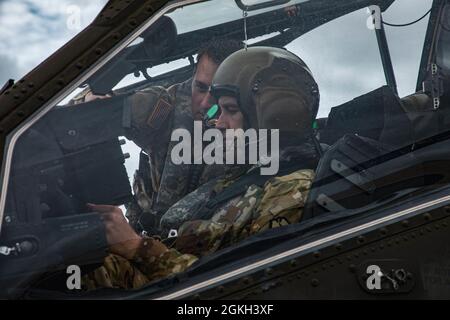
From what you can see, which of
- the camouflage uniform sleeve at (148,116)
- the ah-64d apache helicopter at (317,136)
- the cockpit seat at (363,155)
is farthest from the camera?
the camouflage uniform sleeve at (148,116)

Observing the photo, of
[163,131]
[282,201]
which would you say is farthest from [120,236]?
[282,201]

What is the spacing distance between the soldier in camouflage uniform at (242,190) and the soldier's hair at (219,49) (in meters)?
0.03

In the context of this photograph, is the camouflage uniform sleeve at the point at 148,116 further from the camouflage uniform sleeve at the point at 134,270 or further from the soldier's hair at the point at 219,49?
the camouflage uniform sleeve at the point at 134,270

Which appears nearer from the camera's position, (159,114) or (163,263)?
(163,263)

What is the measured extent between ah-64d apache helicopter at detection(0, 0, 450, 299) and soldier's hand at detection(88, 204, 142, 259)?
3 cm

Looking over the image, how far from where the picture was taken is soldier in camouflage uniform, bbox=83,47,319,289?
9.41 ft

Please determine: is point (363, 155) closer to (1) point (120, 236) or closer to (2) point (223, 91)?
(2) point (223, 91)

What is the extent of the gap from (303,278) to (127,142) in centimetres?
90

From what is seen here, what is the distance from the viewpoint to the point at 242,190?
297 cm

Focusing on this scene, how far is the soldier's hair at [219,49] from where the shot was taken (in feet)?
10.1

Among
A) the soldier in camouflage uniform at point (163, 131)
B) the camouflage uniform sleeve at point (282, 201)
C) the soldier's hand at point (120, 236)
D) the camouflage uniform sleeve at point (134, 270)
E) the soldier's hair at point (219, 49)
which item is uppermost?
the soldier's hair at point (219, 49)

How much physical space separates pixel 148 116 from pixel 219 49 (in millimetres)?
408

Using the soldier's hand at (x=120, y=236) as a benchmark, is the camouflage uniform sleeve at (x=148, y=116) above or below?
above

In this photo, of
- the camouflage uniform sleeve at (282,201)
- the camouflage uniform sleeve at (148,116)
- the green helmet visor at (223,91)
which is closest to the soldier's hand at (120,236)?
the camouflage uniform sleeve at (148,116)
